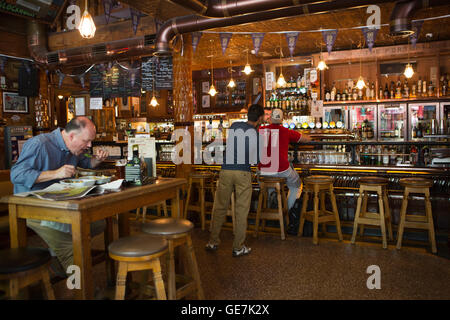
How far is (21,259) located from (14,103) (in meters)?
7.58

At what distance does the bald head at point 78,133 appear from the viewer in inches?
113

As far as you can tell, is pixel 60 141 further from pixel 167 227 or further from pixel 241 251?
pixel 241 251

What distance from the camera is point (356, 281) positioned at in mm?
3438

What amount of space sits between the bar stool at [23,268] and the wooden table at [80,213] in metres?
0.19

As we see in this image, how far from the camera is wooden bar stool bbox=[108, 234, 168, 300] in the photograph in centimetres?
215

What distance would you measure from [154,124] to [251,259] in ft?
28.1

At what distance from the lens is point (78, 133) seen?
2881 millimetres

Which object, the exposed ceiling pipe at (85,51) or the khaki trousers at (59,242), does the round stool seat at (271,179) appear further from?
the exposed ceiling pipe at (85,51)

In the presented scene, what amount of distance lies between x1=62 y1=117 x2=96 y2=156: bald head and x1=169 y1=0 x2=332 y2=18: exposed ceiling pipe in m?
2.38

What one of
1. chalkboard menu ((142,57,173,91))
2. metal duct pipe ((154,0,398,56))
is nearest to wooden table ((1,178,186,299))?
metal duct pipe ((154,0,398,56))

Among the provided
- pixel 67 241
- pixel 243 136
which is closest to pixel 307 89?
pixel 243 136

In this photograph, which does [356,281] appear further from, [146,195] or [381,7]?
[381,7]

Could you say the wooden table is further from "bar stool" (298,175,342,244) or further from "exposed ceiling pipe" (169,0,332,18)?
"exposed ceiling pipe" (169,0,332,18)

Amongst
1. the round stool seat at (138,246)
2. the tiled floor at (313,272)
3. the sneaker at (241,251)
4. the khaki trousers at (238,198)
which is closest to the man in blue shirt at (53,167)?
the tiled floor at (313,272)
